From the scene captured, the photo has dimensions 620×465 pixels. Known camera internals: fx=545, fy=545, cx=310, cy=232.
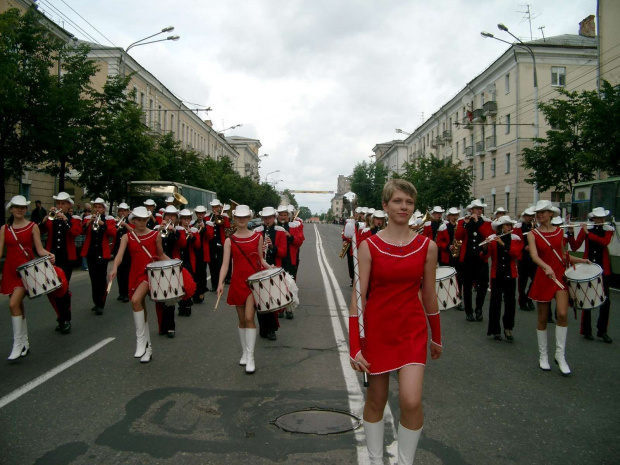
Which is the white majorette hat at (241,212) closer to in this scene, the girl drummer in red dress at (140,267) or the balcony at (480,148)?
the girl drummer in red dress at (140,267)

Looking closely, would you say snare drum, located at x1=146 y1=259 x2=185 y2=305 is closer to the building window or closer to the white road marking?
the white road marking

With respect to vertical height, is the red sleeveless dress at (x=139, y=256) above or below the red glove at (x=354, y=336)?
above

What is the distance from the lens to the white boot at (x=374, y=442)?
3.37 meters

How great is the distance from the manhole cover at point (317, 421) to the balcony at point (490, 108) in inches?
1812

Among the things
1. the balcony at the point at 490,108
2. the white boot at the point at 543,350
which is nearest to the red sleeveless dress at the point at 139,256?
the white boot at the point at 543,350

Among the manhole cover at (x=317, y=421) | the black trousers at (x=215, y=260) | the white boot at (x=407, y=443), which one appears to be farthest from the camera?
the black trousers at (x=215, y=260)

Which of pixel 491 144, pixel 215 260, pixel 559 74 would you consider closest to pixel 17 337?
pixel 215 260

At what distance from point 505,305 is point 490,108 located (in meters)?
42.3

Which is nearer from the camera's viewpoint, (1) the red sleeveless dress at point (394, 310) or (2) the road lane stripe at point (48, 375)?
(1) the red sleeveless dress at point (394, 310)

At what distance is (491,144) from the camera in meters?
48.5

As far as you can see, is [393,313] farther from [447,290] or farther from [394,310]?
[447,290]

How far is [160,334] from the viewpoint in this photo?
27.0 ft

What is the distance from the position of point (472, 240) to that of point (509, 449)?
5940 mm

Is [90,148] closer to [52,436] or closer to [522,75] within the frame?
[52,436]
